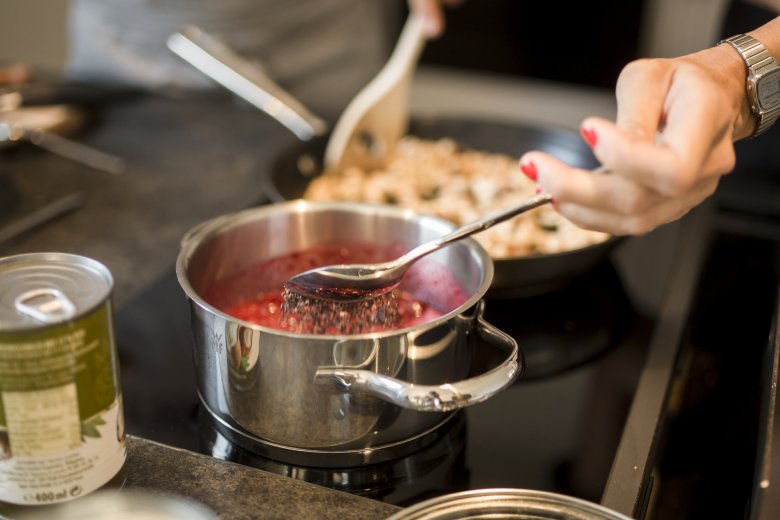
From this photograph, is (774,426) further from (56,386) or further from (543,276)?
(56,386)

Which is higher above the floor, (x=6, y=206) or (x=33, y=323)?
(x=33, y=323)

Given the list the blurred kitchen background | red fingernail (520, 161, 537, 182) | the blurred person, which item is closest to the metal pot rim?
red fingernail (520, 161, 537, 182)

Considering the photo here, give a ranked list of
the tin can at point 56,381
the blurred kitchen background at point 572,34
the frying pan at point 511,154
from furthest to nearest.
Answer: the blurred kitchen background at point 572,34, the frying pan at point 511,154, the tin can at point 56,381

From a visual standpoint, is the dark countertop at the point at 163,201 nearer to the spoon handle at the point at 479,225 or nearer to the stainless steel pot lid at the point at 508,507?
the stainless steel pot lid at the point at 508,507

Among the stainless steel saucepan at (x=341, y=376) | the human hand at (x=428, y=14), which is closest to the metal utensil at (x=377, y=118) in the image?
the human hand at (x=428, y=14)

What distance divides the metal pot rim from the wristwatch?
0.26 meters

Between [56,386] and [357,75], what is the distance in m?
1.21

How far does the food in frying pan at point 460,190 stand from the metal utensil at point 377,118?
0.02 meters

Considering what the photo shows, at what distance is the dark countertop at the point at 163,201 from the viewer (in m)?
0.62

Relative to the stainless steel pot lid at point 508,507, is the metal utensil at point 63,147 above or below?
below

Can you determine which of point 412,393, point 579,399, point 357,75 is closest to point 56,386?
point 412,393

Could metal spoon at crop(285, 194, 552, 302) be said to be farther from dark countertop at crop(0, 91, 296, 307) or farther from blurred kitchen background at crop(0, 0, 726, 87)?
blurred kitchen background at crop(0, 0, 726, 87)

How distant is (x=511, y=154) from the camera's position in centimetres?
132

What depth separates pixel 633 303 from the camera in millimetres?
962
